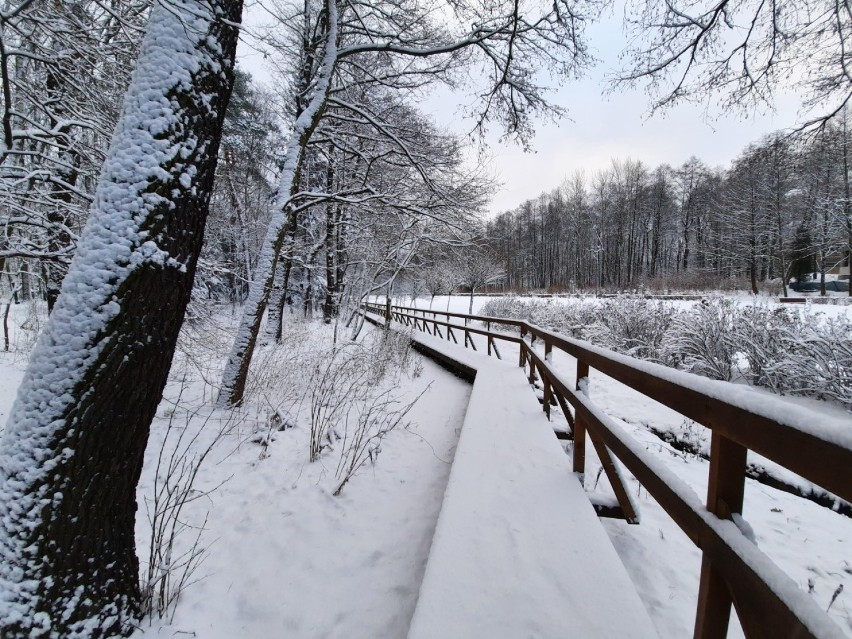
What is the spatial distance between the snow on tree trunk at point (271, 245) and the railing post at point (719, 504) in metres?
4.83

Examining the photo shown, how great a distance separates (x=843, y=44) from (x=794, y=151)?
55.7 inches

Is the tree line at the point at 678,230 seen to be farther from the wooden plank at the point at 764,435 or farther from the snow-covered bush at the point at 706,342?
the wooden plank at the point at 764,435

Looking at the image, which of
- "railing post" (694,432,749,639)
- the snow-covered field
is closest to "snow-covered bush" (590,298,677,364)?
the snow-covered field

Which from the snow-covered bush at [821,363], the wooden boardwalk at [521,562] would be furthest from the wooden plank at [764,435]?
the snow-covered bush at [821,363]

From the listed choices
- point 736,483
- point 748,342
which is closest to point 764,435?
point 736,483

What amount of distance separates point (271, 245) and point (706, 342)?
7.26m

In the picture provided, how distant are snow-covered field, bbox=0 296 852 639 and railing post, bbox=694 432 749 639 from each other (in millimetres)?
809

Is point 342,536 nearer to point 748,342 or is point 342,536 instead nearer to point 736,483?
point 736,483

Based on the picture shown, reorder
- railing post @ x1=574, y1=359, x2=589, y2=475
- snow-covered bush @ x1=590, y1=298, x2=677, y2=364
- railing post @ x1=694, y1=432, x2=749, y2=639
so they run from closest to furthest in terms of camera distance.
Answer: railing post @ x1=694, y1=432, x2=749, y2=639
railing post @ x1=574, y1=359, x2=589, y2=475
snow-covered bush @ x1=590, y1=298, x2=677, y2=364

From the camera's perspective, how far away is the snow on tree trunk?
4.71 metres

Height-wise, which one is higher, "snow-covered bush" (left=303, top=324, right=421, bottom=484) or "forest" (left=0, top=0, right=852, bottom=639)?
"forest" (left=0, top=0, right=852, bottom=639)

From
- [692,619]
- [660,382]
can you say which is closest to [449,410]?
[692,619]

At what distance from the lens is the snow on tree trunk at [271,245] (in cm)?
471

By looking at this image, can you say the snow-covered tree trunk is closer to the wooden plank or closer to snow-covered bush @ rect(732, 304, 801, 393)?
the wooden plank
